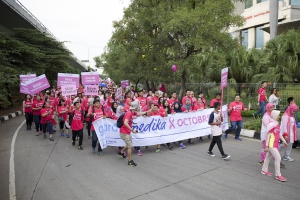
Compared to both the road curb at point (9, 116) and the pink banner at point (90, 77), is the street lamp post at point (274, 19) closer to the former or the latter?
the pink banner at point (90, 77)

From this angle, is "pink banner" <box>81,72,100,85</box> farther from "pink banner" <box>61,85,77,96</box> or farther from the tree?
the tree

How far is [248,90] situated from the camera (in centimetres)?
1324

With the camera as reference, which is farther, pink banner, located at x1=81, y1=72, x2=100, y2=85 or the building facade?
the building facade

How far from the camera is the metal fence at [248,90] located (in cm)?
1134

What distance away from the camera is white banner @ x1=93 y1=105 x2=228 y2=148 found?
7.48 m

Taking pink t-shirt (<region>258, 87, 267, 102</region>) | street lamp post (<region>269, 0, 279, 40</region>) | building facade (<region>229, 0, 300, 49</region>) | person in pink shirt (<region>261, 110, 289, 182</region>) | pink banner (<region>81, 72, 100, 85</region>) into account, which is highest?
building facade (<region>229, 0, 300, 49</region>)

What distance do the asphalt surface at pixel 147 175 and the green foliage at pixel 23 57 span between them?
516 centimetres

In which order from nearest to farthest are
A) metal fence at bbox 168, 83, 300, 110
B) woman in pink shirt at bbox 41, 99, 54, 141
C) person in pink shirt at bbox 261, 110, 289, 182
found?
1. person in pink shirt at bbox 261, 110, 289, 182
2. woman in pink shirt at bbox 41, 99, 54, 141
3. metal fence at bbox 168, 83, 300, 110

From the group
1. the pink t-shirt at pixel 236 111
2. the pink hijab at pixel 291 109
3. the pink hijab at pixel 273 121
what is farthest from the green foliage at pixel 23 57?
the pink hijab at pixel 291 109

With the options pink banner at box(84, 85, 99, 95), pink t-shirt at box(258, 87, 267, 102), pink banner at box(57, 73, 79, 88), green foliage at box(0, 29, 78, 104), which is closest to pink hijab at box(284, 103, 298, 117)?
pink t-shirt at box(258, 87, 267, 102)

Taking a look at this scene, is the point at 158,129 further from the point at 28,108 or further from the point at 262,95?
the point at 28,108

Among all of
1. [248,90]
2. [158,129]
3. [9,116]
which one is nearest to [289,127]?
[158,129]

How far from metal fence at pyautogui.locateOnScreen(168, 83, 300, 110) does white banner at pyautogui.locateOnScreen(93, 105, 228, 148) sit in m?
4.90

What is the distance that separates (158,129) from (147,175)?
2425mm
